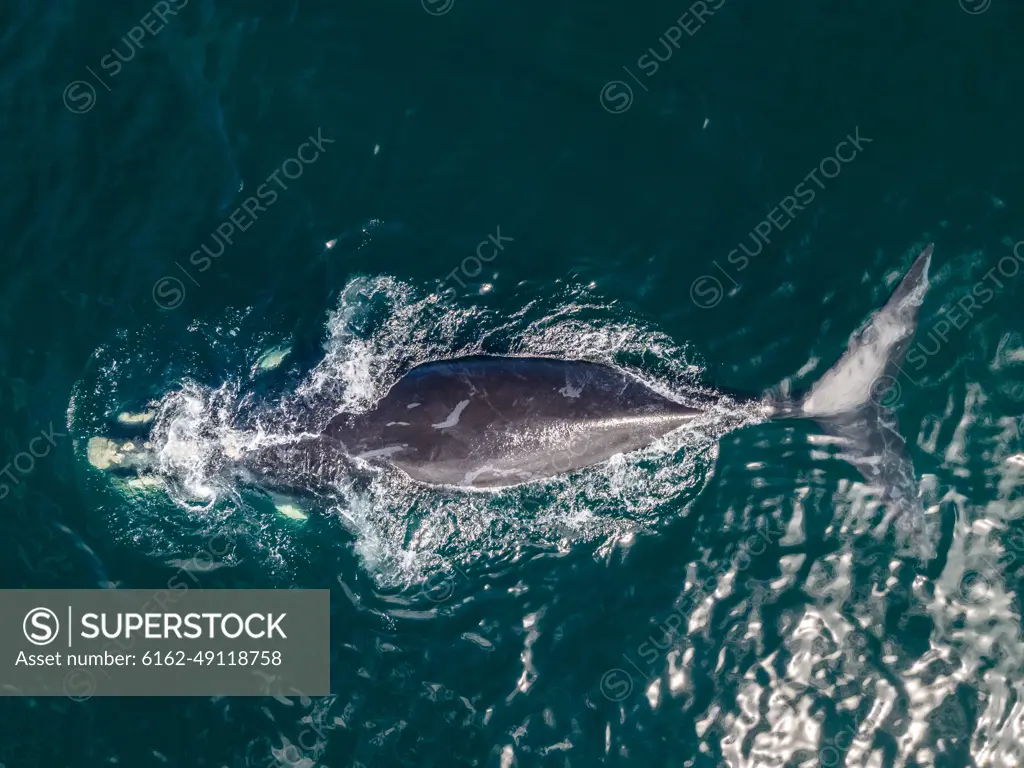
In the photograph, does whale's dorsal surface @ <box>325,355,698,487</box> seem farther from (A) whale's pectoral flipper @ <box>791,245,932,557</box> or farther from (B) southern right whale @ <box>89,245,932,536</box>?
(A) whale's pectoral flipper @ <box>791,245,932,557</box>

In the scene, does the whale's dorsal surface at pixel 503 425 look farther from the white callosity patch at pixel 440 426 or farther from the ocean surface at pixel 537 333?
the ocean surface at pixel 537 333

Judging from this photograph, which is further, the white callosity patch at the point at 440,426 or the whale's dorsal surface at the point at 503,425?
the white callosity patch at the point at 440,426

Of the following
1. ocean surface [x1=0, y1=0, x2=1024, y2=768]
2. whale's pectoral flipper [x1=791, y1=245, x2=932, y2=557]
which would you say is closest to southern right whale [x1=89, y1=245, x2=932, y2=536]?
whale's pectoral flipper [x1=791, y1=245, x2=932, y2=557]

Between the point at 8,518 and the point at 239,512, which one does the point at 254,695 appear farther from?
the point at 8,518

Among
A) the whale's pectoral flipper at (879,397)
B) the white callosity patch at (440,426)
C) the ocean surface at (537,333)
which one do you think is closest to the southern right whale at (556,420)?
the whale's pectoral flipper at (879,397)

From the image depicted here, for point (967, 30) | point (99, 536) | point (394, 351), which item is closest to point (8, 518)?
point (99, 536)
